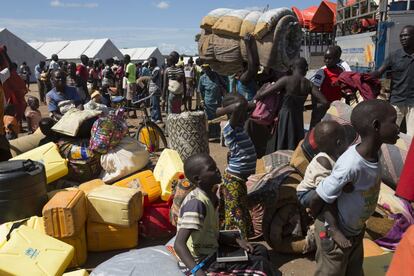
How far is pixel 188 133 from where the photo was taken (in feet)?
20.1

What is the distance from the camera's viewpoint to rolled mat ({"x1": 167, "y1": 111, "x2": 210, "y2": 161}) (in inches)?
241

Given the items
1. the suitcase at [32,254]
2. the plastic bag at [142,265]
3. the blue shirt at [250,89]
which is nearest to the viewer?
the plastic bag at [142,265]

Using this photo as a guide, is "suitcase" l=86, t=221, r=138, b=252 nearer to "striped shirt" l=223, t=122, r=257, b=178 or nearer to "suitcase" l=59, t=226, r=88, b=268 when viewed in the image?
"suitcase" l=59, t=226, r=88, b=268

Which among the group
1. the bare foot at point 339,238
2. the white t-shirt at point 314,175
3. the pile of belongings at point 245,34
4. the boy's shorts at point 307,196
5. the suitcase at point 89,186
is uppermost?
the pile of belongings at point 245,34

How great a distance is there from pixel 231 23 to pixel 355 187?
11.6 feet

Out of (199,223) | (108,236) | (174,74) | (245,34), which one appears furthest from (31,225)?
(174,74)

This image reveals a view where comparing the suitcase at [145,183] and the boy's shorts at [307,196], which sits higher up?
the boy's shorts at [307,196]

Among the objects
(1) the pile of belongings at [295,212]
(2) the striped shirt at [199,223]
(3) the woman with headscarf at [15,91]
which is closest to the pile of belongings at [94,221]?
(2) the striped shirt at [199,223]

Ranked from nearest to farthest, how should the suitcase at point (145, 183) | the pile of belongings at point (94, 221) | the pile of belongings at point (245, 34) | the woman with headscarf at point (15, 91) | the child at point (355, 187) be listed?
the child at point (355, 187) < the pile of belongings at point (94, 221) < the suitcase at point (145, 183) < the pile of belongings at point (245, 34) < the woman with headscarf at point (15, 91)

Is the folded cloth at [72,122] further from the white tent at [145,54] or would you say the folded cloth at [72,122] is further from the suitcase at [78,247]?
the white tent at [145,54]

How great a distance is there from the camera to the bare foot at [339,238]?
2.23 meters

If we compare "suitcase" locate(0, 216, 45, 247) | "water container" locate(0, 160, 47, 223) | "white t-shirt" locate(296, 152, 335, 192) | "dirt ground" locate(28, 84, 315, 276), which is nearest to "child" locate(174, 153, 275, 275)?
"white t-shirt" locate(296, 152, 335, 192)

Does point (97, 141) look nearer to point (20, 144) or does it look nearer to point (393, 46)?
point (20, 144)

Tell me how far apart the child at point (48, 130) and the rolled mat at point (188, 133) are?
1739 millimetres
